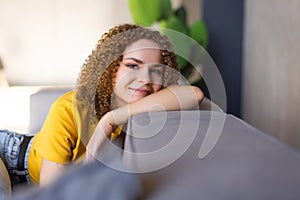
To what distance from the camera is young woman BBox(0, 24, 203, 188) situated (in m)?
0.96

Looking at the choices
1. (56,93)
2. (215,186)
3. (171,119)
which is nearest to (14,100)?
(56,93)

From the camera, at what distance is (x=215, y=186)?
1.54 ft

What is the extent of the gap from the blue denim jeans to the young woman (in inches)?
12.5

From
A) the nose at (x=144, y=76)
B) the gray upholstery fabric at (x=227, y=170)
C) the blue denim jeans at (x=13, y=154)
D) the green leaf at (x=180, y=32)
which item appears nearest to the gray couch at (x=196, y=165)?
the gray upholstery fabric at (x=227, y=170)

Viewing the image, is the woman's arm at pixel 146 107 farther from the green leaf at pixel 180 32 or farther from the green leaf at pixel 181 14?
the green leaf at pixel 181 14

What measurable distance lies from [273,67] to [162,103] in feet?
6.51

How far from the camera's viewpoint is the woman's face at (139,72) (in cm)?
102

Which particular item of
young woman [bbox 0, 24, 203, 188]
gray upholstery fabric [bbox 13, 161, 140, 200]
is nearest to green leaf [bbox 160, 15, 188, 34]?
young woman [bbox 0, 24, 203, 188]

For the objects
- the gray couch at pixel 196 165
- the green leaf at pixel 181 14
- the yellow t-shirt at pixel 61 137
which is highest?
the gray couch at pixel 196 165

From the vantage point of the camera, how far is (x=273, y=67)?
279 cm

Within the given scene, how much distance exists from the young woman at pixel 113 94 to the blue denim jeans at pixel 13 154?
319 mm

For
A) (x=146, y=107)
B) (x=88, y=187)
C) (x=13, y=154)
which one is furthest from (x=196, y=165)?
(x=13, y=154)

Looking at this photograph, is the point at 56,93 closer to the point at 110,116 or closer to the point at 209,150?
the point at 110,116

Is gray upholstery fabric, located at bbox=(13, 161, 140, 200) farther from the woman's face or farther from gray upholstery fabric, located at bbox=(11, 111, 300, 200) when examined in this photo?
the woman's face
